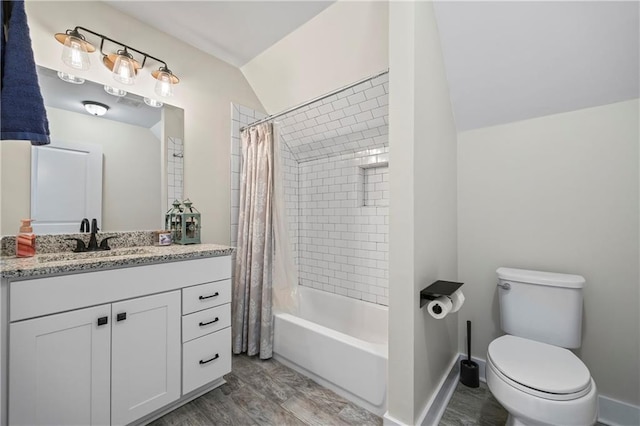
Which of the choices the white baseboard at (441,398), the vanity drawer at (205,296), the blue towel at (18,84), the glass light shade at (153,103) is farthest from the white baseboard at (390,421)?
the glass light shade at (153,103)

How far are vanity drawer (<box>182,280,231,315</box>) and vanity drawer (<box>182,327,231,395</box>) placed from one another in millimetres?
187

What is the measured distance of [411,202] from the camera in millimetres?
1272

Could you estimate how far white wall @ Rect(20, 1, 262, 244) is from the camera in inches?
68.7

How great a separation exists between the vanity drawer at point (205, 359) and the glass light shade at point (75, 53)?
1.82m

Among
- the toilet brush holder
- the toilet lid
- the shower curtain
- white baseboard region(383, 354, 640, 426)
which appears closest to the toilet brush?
the toilet brush holder

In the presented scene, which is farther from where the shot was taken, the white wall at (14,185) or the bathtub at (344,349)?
the bathtub at (344,349)

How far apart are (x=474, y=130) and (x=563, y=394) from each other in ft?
5.12

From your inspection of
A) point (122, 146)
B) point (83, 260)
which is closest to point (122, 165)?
point (122, 146)

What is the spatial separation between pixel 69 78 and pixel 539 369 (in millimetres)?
3006

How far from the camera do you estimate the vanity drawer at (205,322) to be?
1.55m

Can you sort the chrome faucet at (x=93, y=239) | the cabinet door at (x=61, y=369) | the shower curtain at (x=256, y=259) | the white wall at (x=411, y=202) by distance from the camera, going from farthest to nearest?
1. the shower curtain at (x=256, y=259)
2. the chrome faucet at (x=93, y=239)
3. the white wall at (x=411, y=202)
4. the cabinet door at (x=61, y=369)

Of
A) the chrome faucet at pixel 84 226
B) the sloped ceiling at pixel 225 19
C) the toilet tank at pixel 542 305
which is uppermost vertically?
the sloped ceiling at pixel 225 19

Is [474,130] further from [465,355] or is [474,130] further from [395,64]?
[465,355]

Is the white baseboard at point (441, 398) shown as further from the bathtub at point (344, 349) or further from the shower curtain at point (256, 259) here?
the shower curtain at point (256, 259)
